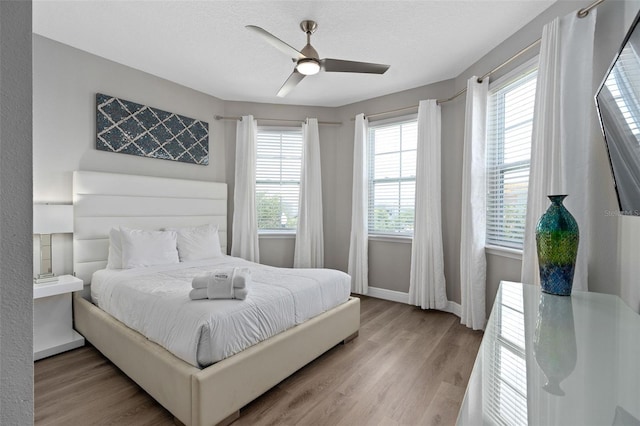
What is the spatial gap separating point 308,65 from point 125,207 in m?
2.38

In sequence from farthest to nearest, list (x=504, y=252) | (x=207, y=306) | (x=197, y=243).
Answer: (x=197, y=243) → (x=504, y=252) → (x=207, y=306)

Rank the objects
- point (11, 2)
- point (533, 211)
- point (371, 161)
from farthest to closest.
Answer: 1. point (371, 161)
2. point (533, 211)
3. point (11, 2)

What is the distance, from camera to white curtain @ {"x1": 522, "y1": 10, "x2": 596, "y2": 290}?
1913 millimetres

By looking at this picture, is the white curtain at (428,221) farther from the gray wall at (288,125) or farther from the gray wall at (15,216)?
the gray wall at (15,216)

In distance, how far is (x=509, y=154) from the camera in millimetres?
2820

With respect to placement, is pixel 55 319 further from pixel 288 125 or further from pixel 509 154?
pixel 509 154

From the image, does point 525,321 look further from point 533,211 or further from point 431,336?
point 431,336

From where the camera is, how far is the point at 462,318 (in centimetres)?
309

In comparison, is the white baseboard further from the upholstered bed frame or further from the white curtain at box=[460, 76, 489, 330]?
the upholstered bed frame

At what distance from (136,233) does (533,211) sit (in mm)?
3534

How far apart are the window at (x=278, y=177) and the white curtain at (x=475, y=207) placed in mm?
2321

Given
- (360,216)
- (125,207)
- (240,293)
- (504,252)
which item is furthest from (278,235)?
(504,252)

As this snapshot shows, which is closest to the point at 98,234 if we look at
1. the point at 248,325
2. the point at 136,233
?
the point at 136,233

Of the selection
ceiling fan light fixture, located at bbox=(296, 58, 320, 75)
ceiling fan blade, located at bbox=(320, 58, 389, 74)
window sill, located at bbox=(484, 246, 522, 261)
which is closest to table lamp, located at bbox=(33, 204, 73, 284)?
ceiling fan light fixture, located at bbox=(296, 58, 320, 75)
